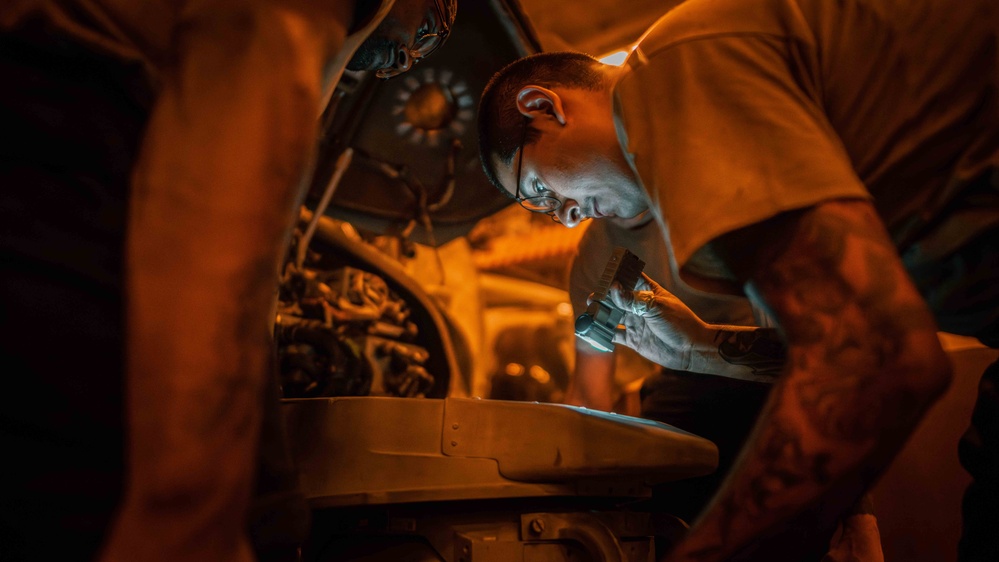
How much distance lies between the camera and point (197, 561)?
0.54m

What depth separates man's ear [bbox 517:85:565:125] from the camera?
1.47 meters

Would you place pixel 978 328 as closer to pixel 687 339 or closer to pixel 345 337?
pixel 687 339

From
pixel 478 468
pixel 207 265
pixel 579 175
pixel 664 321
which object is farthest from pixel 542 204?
pixel 207 265

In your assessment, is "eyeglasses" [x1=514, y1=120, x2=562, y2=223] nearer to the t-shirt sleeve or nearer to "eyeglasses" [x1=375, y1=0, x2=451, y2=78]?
"eyeglasses" [x1=375, y1=0, x2=451, y2=78]

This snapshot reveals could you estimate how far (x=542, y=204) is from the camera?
1.69 m

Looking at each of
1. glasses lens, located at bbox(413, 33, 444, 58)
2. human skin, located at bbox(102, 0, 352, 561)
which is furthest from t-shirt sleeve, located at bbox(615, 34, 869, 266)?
glasses lens, located at bbox(413, 33, 444, 58)

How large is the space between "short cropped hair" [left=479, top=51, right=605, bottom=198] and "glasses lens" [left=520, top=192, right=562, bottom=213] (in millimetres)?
69

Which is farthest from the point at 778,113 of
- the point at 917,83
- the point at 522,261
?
the point at 522,261

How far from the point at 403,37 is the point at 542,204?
0.53 meters

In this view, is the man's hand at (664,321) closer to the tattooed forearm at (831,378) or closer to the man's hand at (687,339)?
the man's hand at (687,339)

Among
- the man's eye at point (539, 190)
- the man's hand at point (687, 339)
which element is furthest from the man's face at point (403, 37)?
the man's hand at point (687, 339)

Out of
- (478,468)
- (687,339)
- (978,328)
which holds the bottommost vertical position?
(478,468)

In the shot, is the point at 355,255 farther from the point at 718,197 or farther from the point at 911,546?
the point at 911,546

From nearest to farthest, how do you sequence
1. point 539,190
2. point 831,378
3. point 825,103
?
1. point 831,378
2. point 825,103
3. point 539,190
